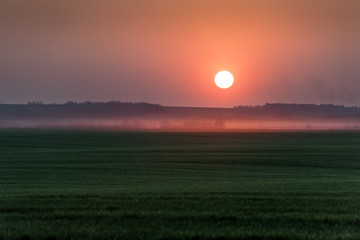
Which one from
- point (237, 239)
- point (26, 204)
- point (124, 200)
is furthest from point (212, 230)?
point (26, 204)

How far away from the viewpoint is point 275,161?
43.1 meters

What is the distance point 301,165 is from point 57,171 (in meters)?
18.0

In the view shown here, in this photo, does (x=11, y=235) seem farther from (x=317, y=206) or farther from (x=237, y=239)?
(x=317, y=206)

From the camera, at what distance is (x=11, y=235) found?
31.8 ft

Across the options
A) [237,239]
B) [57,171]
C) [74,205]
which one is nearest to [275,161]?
[57,171]

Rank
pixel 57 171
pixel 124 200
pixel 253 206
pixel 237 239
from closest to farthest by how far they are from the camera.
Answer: pixel 237 239, pixel 253 206, pixel 124 200, pixel 57 171

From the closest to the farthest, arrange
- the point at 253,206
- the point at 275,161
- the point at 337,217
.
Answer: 1. the point at 337,217
2. the point at 253,206
3. the point at 275,161

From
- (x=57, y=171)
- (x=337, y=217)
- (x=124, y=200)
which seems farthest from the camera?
(x=57, y=171)

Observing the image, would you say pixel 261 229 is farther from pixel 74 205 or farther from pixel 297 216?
pixel 74 205

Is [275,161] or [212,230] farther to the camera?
[275,161]

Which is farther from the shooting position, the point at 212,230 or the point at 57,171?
the point at 57,171

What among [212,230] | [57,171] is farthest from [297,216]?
[57,171]

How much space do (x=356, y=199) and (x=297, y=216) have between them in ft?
12.1

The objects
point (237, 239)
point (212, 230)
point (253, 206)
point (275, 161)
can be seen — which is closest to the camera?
point (237, 239)
